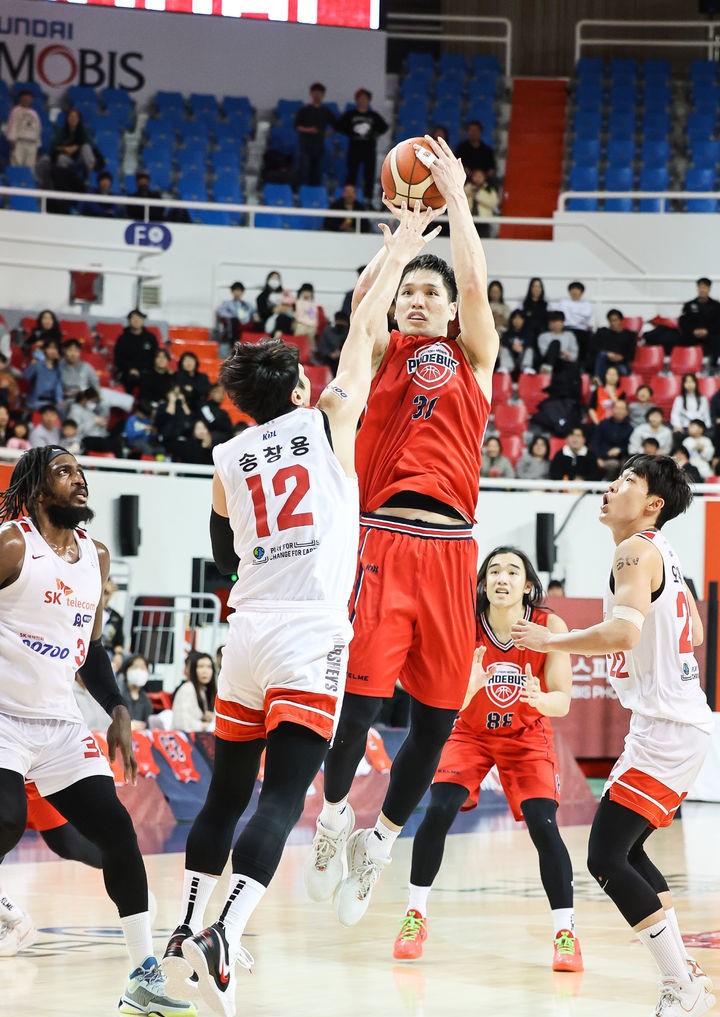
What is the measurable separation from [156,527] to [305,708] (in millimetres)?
9829

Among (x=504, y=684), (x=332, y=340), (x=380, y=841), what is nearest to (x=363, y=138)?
(x=332, y=340)

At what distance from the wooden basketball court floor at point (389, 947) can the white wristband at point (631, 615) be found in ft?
4.91

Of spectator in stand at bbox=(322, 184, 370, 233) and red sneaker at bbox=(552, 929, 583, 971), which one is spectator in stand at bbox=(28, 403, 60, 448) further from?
red sneaker at bbox=(552, 929, 583, 971)

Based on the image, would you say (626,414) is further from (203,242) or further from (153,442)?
(203,242)

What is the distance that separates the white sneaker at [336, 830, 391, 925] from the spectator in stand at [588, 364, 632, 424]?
11834mm

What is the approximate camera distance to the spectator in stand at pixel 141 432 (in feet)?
49.2

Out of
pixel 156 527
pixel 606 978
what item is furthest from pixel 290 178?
pixel 606 978

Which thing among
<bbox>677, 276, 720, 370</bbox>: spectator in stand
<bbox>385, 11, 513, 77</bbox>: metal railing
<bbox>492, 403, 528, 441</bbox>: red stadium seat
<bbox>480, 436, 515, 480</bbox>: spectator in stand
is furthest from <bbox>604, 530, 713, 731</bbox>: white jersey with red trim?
<bbox>385, 11, 513, 77</bbox>: metal railing

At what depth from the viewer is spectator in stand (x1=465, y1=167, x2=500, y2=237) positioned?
2045cm

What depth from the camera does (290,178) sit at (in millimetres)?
21031

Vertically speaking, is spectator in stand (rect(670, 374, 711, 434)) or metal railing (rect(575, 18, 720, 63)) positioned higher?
metal railing (rect(575, 18, 720, 63))

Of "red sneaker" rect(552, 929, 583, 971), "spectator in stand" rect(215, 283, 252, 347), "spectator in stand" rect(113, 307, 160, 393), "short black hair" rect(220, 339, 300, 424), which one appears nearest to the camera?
"short black hair" rect(220, 339, 300, 424)

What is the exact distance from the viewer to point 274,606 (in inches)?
187

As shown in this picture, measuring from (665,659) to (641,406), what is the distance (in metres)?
11.9
